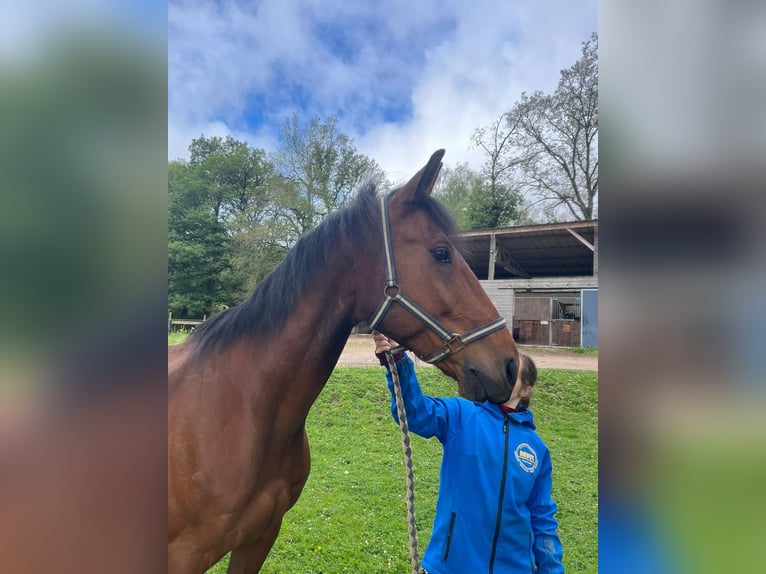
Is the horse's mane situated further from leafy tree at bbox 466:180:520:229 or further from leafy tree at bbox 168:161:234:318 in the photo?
leafy tree at bbox 466:180:520:229

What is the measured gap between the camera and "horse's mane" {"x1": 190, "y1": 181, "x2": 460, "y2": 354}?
170 cm

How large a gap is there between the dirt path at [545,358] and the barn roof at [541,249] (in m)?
3.27

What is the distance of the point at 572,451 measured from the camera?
21.1ft

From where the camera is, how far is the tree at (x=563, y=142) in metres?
20.4

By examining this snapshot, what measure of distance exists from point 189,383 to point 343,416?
21.2ft
